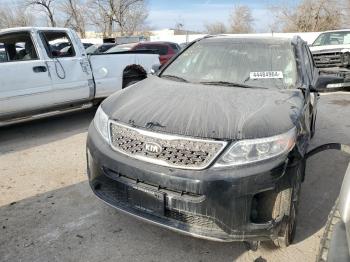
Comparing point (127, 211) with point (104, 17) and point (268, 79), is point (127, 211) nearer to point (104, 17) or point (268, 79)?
point (268, 79)

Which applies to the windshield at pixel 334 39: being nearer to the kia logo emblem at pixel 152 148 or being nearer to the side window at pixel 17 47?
the side window at pixel 17 47

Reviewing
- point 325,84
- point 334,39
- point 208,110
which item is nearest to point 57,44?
point 208,110

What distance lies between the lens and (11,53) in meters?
5.97

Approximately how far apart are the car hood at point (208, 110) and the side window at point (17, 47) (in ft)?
10.1

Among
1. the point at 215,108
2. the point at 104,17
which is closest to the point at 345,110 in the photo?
the point at 215,108

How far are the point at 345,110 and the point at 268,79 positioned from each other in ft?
16.7

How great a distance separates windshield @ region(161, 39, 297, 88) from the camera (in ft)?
12.1

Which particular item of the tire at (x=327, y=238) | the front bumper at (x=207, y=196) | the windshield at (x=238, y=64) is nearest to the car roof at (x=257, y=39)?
the windshield at (x=238, y=64)

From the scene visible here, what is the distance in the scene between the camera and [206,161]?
249cm

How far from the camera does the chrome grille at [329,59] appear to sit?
11.4m

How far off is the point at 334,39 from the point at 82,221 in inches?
464

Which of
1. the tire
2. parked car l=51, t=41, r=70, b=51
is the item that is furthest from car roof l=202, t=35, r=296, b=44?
parked car l=51, t=41, r=70, b=51

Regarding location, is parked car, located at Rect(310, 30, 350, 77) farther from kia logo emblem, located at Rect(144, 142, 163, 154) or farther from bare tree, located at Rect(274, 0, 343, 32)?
bare tree, located at Rect(274, 0, 343, 32)

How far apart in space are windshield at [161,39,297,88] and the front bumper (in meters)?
1.35
